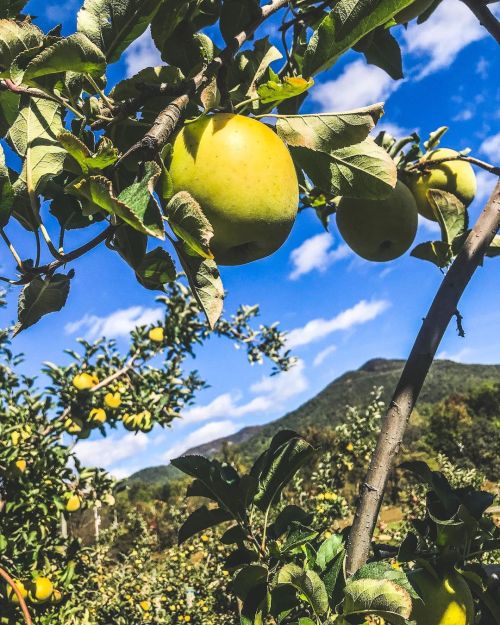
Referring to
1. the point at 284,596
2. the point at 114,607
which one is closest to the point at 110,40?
the point at 284,596

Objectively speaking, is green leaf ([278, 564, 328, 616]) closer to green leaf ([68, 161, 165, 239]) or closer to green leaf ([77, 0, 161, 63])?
green leaf ([68, 161, 165, 239])

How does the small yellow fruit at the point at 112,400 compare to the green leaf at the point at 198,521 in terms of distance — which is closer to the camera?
the green leaf at the point at 198,521

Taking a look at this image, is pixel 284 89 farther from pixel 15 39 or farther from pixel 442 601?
pixel 442 601

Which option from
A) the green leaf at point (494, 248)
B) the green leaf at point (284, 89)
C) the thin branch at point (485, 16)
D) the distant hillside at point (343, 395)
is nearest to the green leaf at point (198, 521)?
the green leaf at point (284, 89)

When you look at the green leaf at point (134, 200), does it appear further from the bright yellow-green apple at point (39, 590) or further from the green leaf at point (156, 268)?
the bright yellow-green apple at point (39, 590)

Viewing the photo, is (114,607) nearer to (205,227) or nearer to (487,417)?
(205,227)

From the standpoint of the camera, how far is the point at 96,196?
58 centimetres

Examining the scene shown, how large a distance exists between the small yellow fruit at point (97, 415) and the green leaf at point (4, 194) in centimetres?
387

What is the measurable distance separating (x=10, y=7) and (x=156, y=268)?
1.29 ft

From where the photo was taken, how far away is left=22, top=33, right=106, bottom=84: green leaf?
591 mm

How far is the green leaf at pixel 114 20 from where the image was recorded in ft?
2.20

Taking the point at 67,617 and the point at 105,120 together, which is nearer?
the point at 105,120

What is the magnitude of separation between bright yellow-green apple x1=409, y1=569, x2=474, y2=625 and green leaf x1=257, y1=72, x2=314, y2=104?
1040mm

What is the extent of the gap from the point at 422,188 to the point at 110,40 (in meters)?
1.17
